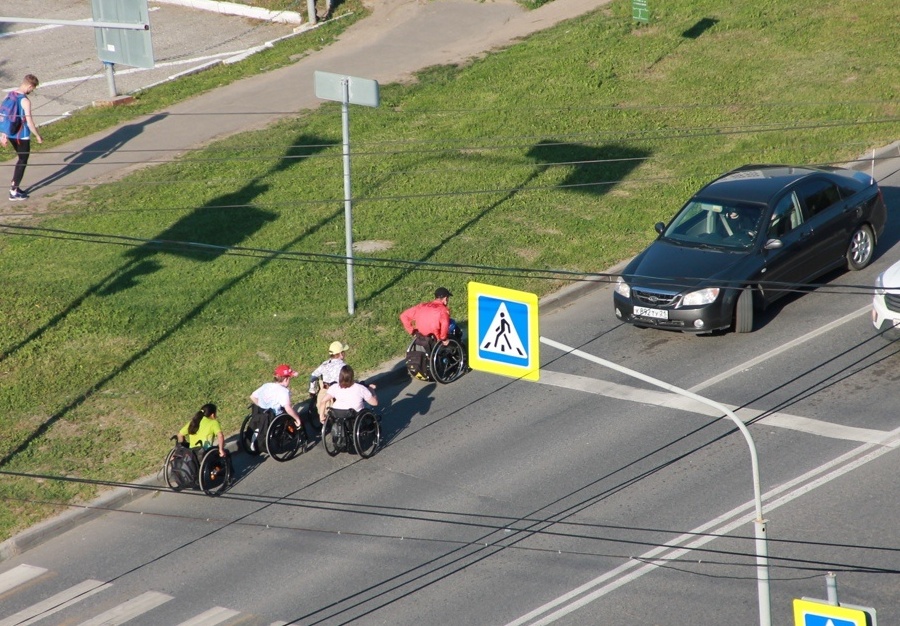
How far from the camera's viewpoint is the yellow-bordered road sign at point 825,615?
905 cm

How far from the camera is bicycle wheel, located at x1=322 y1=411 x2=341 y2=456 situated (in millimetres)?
15495

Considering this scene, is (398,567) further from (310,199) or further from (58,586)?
(310,199)

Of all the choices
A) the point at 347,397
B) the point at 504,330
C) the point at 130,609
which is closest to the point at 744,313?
the point at 347,397

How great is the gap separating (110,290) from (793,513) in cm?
1093

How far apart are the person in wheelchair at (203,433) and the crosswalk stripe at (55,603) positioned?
2048 mm

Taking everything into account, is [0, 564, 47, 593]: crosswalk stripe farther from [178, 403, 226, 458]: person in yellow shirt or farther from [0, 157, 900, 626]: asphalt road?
[178, 403, 226, 458]: person in yellow shirt

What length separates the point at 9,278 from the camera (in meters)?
19.7

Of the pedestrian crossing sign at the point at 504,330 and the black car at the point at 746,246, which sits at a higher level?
the pedestrian crossing sign at the point at 504,330

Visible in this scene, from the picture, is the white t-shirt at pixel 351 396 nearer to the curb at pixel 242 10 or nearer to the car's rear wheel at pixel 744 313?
the car's rear wheel at pixel 744 313

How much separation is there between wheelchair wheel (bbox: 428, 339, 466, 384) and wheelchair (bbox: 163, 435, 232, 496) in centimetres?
315

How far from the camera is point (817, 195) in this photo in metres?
18.2

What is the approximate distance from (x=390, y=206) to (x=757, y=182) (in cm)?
652

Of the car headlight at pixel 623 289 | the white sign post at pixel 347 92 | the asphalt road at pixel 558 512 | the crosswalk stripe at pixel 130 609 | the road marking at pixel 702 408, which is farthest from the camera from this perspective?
the white sign post at pixel 347 92

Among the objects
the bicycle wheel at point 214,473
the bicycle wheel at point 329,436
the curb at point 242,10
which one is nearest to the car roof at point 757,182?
the bicycle wheel at point 329,436
